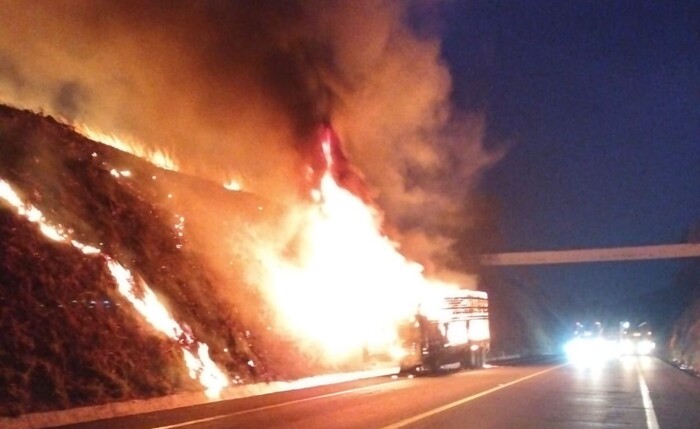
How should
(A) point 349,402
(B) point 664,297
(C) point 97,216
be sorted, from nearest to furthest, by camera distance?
(A) point 349,402, (C) point 97,216, (B) point 664,297

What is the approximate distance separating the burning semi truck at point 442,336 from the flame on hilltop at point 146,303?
9827 millimetres

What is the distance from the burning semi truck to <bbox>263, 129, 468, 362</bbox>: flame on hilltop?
3.10ft

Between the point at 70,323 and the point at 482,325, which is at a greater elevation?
the point at 482,325

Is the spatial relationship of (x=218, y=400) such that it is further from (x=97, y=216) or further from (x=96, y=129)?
(x=96, y=129)

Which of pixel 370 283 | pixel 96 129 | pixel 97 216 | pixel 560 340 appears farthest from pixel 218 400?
pixel 560 340

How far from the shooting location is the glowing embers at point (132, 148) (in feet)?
102

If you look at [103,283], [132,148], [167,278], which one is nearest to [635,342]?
[132,148]

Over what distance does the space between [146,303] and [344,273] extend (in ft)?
43.4

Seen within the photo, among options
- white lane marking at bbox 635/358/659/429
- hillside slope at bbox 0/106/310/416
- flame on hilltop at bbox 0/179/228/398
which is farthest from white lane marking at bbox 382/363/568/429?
hillside slope at bbox 0/106/310/416

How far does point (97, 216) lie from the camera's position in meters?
26.5

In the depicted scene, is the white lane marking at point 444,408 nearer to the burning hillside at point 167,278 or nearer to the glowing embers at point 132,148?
the burning hillside at point 167,278

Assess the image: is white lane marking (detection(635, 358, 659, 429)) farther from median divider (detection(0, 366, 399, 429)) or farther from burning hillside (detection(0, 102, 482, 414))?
burning hillside (detection(0, 102, 482, 414))

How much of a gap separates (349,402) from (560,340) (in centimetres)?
10806

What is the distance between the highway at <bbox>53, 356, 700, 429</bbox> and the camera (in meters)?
16.3
